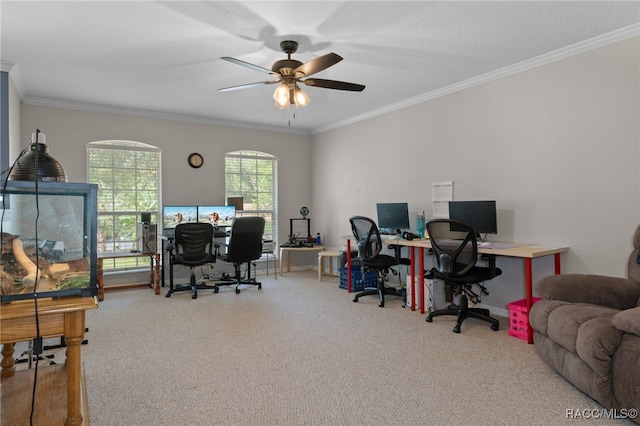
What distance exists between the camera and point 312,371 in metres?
2.68

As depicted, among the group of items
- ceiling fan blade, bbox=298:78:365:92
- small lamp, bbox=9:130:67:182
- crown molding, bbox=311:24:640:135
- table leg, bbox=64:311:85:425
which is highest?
crown molding, bbox=311:24:640:135

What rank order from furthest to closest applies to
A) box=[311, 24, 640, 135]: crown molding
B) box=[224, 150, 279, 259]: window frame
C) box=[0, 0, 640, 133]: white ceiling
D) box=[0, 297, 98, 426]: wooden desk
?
box=[224, 150, 279, 259]: window frame → box=[311, 24, 640, 135]: crown molding → box=[0, 0, 640, 133]: white ceiling → box=[0, 297, 98, 426]: wooden desk

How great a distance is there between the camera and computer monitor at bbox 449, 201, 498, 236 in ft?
12.6

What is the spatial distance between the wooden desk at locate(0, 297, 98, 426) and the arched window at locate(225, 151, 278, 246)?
472 cm

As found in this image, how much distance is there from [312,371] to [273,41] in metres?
2.72

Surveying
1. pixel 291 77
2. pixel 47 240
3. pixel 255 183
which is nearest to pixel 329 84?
pixel 291 77

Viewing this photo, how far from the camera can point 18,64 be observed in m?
3.76

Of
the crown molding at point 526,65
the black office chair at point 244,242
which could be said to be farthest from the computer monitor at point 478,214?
the black office chair at point 244,242

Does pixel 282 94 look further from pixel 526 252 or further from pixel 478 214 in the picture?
pixel 526 252

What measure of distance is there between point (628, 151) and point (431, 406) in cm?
268

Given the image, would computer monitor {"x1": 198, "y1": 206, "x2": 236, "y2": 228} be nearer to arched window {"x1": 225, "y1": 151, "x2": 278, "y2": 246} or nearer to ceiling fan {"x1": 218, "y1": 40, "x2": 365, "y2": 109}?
arched window {"x1": 225, "y1": 151, "x2": 278, "y2": 246}

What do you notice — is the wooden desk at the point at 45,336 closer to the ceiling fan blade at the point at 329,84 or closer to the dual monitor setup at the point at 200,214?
the ceiling fan blade at the point at 329,84

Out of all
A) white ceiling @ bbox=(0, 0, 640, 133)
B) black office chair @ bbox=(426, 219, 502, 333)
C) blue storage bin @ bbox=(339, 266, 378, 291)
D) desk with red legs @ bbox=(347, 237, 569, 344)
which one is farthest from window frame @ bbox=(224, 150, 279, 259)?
black office chair @ bbox=(426, 219, 502, 333)

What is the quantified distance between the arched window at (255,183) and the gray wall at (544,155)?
7.87 feet
